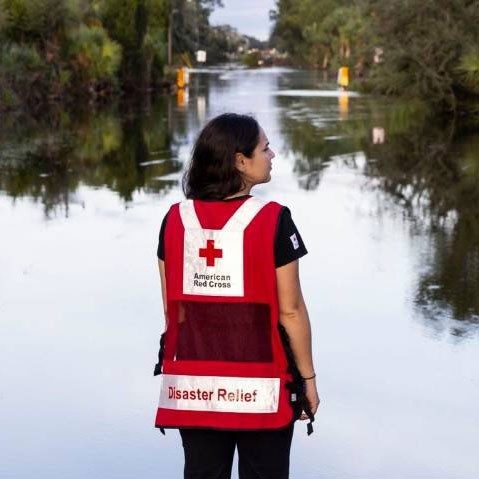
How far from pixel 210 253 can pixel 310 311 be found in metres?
5.02

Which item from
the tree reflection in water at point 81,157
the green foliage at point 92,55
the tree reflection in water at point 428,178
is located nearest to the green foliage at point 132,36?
the green foliage at point 92,55

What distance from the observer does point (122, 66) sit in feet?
157

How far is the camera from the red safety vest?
3.82 metres

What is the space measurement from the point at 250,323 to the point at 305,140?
69.5ft

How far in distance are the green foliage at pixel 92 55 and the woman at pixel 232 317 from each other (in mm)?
38532

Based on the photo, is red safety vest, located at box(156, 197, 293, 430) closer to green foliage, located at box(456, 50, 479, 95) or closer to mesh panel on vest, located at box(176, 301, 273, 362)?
mesh panel on vest, located at box(176, 301, 273, 362)

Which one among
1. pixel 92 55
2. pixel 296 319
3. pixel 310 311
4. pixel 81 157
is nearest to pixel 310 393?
pixel 296 319

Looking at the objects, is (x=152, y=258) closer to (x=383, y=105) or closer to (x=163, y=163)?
(x=163, y=163)

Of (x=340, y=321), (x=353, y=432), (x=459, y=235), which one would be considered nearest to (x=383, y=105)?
(x=459, y=235)

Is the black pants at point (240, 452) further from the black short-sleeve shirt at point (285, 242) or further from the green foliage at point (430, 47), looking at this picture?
the green foliage at point (430, 47)

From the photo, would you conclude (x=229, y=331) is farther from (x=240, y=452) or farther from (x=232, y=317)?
(x=240, y=452)

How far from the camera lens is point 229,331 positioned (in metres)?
3.86

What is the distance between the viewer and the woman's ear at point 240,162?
3.92 meters

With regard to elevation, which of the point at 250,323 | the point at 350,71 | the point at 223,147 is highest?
the point at 223,147
